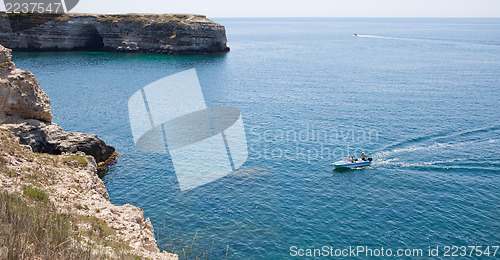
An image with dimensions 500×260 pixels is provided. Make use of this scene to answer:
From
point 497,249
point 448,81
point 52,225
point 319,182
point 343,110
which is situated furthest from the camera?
point 448,81

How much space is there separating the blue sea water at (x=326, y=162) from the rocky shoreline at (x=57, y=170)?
188 inches

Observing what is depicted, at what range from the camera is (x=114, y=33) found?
167 metres

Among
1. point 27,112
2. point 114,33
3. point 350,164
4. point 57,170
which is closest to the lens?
point 57,170

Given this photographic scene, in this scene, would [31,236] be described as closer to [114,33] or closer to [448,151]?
[448,151]

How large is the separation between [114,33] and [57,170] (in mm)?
149254

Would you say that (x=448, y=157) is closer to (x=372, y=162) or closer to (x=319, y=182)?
(x=372, y=162)

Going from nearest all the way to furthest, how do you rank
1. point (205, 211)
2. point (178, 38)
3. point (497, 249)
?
1. point (497, 249)
2. point (205, 211)
3. point (178, 38)

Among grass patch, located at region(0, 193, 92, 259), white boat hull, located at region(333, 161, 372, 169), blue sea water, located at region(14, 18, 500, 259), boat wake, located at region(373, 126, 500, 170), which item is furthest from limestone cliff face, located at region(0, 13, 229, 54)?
grass patch, located at region(0, 193, 92, 259)

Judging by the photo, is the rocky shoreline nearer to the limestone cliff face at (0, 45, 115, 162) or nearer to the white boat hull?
the limestone cliff face at (0, 45, 115, 162)

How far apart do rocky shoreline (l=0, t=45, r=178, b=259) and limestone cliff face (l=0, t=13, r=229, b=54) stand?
4594 inches

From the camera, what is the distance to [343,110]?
7712 centimetres

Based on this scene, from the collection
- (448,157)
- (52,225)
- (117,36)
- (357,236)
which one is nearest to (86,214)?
(52,225)

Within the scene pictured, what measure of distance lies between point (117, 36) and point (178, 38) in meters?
31.0

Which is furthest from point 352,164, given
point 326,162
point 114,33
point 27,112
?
point 114,33
